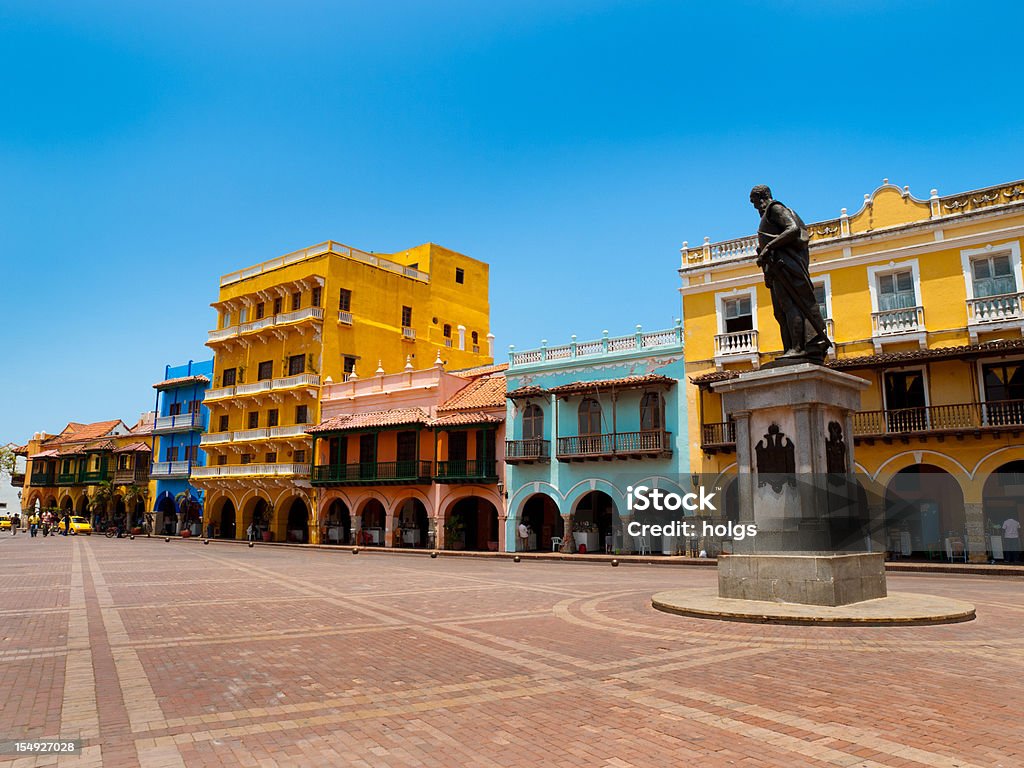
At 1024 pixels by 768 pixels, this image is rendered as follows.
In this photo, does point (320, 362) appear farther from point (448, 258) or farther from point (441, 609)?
point (441, 609)

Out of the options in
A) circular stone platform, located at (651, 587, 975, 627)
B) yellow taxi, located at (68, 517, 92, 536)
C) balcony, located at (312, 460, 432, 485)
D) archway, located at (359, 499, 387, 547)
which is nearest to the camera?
circular stone platform, located at (651, 587, 975, 627)

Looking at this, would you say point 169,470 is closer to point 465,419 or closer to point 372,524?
point 372,524

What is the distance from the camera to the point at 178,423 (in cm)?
5331

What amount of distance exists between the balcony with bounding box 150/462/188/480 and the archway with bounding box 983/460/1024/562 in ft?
152

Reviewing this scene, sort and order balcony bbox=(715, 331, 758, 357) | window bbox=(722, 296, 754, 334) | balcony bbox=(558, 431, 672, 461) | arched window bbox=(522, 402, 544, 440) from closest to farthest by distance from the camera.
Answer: balcony bbox=(715, 331, 758, 357), window bbox=(722, 296, 754, 334), balcony bbox=(558, 431, 672, 461), arched window bbox=(522, 402, 544, 440)

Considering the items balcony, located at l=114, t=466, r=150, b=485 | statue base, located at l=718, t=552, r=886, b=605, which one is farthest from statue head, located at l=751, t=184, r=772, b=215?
balcony, located at l=114, t=466, r=150, b=485

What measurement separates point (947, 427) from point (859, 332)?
4.33 metres

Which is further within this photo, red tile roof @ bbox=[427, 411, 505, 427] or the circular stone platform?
red tile roof @ bbox=[427, 411, 505, 427]

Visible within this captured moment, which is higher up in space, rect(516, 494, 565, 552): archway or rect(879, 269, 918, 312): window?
rect(879, 269, 918, 312): window

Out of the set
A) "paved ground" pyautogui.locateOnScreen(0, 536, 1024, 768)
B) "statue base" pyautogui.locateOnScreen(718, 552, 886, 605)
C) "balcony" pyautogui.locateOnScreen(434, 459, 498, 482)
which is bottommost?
"paved ground" pyautogui.locateOnScreen(0, 536, 1024, 768)

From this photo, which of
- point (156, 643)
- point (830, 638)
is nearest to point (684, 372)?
point (830, 638)

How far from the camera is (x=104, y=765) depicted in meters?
4.61

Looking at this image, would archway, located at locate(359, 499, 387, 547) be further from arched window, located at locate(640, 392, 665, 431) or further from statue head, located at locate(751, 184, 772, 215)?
statue head, located at locate(751, 184, 772, 215)

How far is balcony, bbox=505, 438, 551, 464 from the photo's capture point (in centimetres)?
3203
